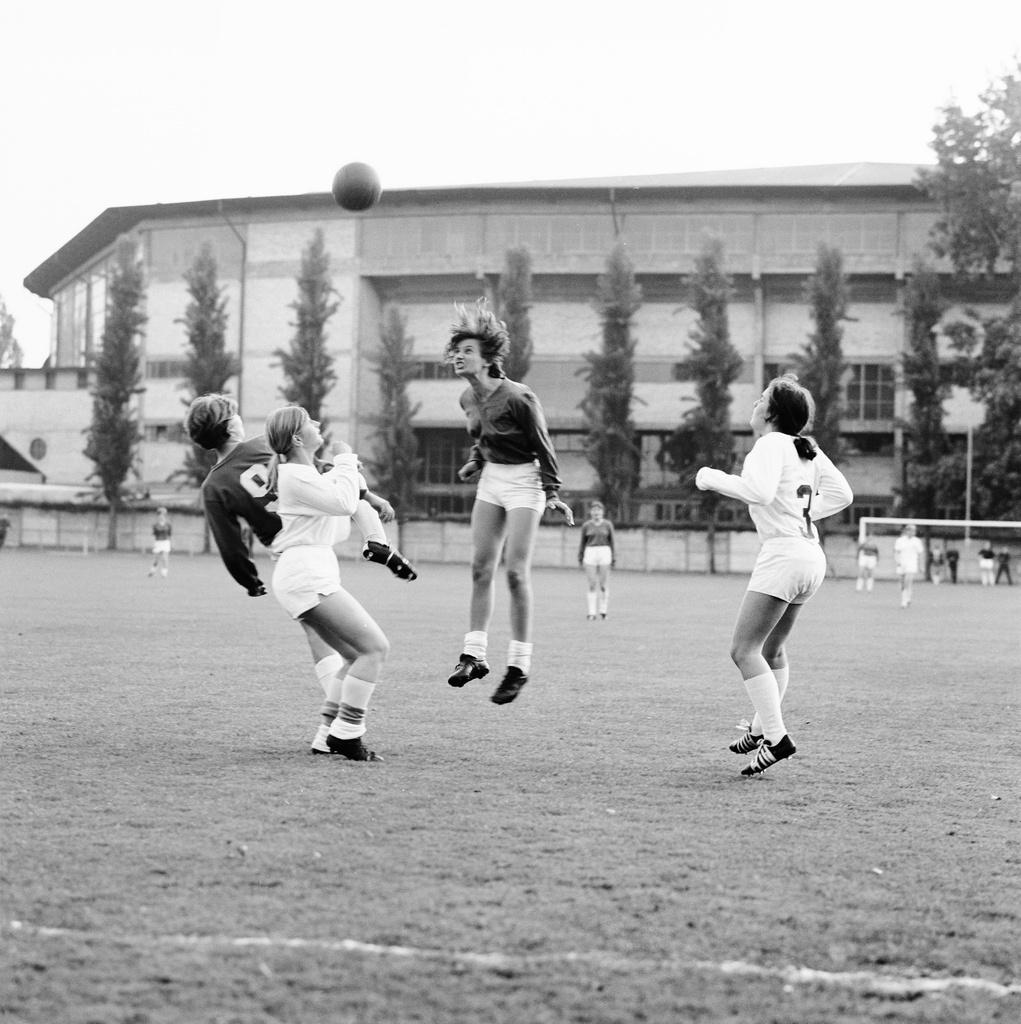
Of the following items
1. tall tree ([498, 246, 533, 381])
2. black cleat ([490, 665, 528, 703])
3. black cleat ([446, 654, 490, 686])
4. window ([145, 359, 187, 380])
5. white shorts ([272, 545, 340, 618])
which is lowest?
black cleat ([490, 665, 528, 703])

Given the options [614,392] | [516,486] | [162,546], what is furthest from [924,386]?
[516,486]

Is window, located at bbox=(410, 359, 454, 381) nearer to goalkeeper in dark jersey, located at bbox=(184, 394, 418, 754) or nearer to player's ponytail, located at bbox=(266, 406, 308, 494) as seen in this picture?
goalkeeper in dark jersey, located at bbox=(184, 394, 418, 754)

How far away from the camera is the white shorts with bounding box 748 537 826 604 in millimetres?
7965

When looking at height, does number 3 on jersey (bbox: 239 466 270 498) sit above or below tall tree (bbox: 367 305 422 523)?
below

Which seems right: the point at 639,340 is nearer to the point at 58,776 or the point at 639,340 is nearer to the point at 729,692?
the point at 729,692

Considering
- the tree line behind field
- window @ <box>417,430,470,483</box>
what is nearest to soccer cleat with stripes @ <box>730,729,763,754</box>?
the tree line behind field

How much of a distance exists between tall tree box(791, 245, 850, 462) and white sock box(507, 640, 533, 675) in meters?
50.8

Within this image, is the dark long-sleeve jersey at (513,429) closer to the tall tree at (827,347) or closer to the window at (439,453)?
the tall tree at (827,347)

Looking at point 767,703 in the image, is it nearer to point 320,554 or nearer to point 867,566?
point 320,554

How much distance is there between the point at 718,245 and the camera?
197 feet

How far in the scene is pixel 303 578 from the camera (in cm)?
826

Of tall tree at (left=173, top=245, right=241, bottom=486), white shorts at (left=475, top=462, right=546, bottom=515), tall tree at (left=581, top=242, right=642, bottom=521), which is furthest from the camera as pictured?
tall tree at (left=173, top=245, right=241, bottom=486)

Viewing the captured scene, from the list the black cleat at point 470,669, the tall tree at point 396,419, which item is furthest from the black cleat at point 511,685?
the tall tree at point 396,419

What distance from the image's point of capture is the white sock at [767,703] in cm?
809
